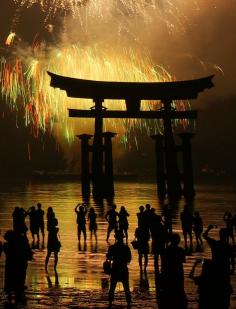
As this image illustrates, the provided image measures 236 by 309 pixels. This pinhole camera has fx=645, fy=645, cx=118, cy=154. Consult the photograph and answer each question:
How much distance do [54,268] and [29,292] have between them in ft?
8.29

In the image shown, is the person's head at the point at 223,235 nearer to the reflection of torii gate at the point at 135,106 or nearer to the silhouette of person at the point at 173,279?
the silhouette of person at the point at 173,279

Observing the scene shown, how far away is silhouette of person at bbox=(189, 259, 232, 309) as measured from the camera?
661 centimetres

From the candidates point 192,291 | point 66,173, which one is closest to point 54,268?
point 192,291

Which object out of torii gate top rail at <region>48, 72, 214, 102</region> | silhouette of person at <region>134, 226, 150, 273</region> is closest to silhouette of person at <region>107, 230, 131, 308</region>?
silhouette of person at <region>134, 226, 150, 273</region>

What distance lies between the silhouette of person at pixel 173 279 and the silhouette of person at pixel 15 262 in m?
2.81

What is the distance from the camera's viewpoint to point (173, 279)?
723cm

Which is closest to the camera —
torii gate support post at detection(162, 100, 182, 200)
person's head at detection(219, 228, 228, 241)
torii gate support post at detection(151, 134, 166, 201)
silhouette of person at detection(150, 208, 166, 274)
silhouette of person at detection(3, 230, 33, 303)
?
person's head at detection(219, 228, 228, 241)

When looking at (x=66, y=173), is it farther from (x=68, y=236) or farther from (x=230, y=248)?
(x=230, y=248)

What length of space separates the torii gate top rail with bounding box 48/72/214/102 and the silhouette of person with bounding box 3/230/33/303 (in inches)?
1171

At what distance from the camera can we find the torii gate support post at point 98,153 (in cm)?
3953

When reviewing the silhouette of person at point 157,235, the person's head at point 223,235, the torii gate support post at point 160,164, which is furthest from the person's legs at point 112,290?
the torii gate support post at point 160,164

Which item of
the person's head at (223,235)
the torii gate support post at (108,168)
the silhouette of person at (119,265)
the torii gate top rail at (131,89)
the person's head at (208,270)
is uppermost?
the torii gate top rail at (131,89)

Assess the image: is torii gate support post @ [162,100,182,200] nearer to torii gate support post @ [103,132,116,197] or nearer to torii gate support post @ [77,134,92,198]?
Result: torii gate support post @ [103,132,116,197]

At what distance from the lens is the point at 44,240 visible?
57.6ft
